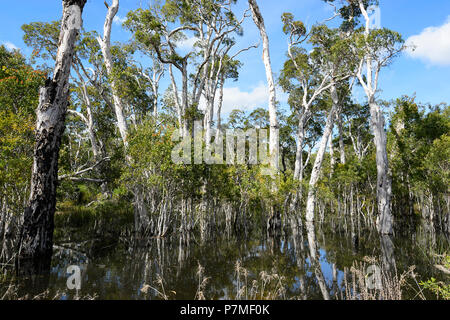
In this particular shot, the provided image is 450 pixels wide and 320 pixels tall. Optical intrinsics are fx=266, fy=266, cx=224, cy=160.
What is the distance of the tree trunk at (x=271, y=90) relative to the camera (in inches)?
471

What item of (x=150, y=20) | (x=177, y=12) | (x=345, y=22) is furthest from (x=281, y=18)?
(x=150, y=20)

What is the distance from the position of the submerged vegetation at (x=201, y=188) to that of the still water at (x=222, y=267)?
1.8 inches

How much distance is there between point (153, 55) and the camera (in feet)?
64.1

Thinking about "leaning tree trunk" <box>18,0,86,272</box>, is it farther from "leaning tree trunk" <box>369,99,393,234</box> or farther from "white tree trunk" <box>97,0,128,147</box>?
"leaning tree trunk" <box>369,99,393,234</box>

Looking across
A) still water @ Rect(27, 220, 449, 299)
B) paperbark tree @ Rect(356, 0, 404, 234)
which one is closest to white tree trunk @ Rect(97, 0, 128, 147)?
still water @ Rect(27, 220, 449, 299)

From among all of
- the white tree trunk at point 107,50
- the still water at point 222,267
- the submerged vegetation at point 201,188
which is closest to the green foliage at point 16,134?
the submerged vegetation at point 201,188

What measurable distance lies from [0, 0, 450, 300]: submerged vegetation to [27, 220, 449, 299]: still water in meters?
0.05

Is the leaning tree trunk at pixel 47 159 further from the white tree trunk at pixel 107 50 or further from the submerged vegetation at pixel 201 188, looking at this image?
the white tree trunk at pixel 107 50

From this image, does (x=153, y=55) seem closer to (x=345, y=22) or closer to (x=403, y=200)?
(x=345, y=22)

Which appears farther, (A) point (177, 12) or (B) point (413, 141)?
(B) point (413, 141)

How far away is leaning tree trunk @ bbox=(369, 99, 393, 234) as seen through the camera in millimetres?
11383

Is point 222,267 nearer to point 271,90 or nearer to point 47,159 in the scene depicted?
point 47,159

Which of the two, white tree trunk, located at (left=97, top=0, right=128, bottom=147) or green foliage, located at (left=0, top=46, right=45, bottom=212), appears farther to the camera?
white tree trunk, located at (left=97, top=0, right=128, bottom=147)
